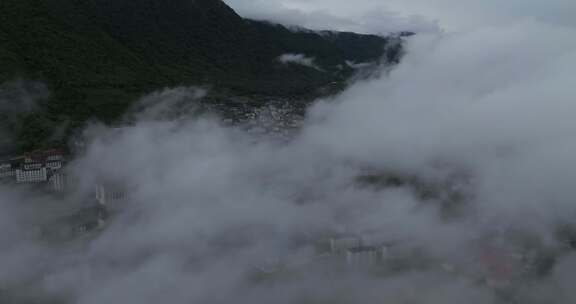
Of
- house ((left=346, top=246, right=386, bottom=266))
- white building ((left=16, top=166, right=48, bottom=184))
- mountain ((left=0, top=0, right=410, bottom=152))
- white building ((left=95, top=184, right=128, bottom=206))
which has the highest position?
mountain ((left=0, top=0, right=410, bottom=152))

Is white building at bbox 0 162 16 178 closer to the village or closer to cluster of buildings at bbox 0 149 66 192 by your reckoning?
cluster of buildings at bbox 0 149 66 192

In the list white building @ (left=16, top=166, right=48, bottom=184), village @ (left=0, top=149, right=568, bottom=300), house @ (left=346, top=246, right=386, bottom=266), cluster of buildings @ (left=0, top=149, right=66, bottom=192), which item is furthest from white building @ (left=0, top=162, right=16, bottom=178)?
house @ (left=346, top=246, right=386, bottom=266)

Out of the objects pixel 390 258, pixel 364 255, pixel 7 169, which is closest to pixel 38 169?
pixel 7 169

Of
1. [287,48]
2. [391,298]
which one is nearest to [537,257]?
Result: [391,298]

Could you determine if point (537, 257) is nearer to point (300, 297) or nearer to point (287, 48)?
point (300, 297)

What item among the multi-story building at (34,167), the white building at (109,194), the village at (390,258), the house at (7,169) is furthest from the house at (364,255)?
the house at (7,169)

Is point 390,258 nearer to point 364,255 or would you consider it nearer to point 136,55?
point 364,255
